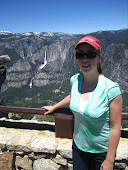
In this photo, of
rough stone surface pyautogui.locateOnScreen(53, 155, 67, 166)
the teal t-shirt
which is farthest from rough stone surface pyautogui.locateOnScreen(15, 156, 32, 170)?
the teal t-shirt

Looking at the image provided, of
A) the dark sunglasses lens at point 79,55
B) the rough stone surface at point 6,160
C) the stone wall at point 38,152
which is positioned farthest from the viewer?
the rough stone surface at point 6,160

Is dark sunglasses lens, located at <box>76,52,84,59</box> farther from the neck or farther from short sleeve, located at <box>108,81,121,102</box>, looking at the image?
short sleeve, located at <box>108,81,121,102</box>

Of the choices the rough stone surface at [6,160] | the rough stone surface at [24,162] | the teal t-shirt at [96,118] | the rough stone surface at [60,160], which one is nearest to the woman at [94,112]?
the teal t-shirt at [96,118]

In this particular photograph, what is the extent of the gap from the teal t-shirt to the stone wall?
1033 millimetres

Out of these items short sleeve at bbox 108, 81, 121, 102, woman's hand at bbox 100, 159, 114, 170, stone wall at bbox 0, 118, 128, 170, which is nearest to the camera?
short sleeve at bbox 108, 81, 121, 102

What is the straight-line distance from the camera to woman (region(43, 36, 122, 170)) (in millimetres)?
1765

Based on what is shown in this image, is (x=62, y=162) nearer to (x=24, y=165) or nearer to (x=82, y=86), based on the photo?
(x=24, y=165)

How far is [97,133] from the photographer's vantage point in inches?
73.9

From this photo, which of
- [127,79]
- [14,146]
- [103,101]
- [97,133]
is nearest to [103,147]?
[97,133]

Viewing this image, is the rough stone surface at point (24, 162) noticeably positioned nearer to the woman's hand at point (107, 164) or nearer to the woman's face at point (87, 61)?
the woman's hand at point (107, 164)

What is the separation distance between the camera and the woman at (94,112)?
1.76 metres

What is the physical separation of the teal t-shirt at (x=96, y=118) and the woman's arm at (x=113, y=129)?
45 millimetres

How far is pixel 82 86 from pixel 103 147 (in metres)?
0.75

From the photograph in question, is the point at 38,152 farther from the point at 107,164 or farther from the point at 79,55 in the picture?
the point at 79,55
